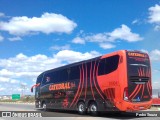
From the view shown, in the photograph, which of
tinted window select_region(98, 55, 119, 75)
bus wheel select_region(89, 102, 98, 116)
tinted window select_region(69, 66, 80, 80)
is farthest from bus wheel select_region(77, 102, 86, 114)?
tinted window select_region(98, 55, 119, 75)

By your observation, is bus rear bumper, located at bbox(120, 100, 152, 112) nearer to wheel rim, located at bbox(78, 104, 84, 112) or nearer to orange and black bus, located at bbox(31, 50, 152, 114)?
orange and black bus, located at bbox(31, 50, 152, 114)

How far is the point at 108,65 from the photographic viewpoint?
61.9 ft

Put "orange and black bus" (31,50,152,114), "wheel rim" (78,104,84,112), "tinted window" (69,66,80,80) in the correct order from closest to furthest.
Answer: "orange and black bus" (31,50,152,114)
"wheel rim" (78,104,84,112)
"tinted window" (69,66,80,80)

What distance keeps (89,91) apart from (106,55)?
2697 mm

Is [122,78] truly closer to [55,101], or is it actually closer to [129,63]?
[129,63]

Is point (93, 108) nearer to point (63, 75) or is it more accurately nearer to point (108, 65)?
point (108, 65)

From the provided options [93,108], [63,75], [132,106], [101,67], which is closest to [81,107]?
[93,108]

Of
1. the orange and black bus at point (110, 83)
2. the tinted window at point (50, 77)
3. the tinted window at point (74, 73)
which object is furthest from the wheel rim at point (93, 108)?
the tinted window at point (50, 77)

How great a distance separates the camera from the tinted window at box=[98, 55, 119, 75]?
18.3m

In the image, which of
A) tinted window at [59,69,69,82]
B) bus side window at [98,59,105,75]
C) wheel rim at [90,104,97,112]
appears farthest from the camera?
tinted window at [59,69,69,82]

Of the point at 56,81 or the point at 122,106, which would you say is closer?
the point at 122,106

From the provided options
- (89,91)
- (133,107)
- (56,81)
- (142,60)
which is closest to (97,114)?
(89,91)

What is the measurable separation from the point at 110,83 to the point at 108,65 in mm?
1030

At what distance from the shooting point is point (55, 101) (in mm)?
25344
